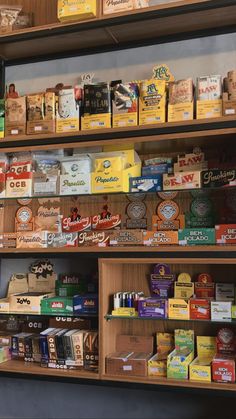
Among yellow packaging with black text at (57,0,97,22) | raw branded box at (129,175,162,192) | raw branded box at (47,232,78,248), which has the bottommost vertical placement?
raw branded box at (47,232,78,248)

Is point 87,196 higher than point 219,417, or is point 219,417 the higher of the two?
point 87,196

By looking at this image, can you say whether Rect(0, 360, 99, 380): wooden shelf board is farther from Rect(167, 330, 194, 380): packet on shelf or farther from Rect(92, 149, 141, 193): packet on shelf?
Rect(92, 149, 141, 193): packet on shelf

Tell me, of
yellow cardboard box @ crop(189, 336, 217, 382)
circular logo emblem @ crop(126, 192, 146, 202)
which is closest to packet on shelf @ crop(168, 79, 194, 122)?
Result: circular logo emblem @ crop(126, 192, 146, 202)

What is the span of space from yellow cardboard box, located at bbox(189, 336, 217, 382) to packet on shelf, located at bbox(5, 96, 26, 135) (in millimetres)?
1440

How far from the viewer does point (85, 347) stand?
7.44ft

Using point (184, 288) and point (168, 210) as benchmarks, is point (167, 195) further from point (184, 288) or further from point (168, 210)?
point (184, 288)

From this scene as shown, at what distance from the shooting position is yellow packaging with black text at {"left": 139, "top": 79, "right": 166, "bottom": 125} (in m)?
2.22

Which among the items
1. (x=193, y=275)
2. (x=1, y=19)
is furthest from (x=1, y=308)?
(x=1, y=19)

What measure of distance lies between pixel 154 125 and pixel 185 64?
1.76ft

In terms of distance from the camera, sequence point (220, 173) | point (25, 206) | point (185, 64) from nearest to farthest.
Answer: point (220, 173) < point (185, 64) < point (25, 206)

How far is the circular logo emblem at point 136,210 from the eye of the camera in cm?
248

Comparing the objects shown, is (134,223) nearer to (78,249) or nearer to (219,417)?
(78,249)

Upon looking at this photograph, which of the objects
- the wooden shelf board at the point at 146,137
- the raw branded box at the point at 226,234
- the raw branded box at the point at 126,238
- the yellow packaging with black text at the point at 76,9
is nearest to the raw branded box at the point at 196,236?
the raw branded box at the point at 226,234

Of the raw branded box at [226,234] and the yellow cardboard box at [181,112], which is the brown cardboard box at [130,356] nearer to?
the raw branded box at [226,234]
